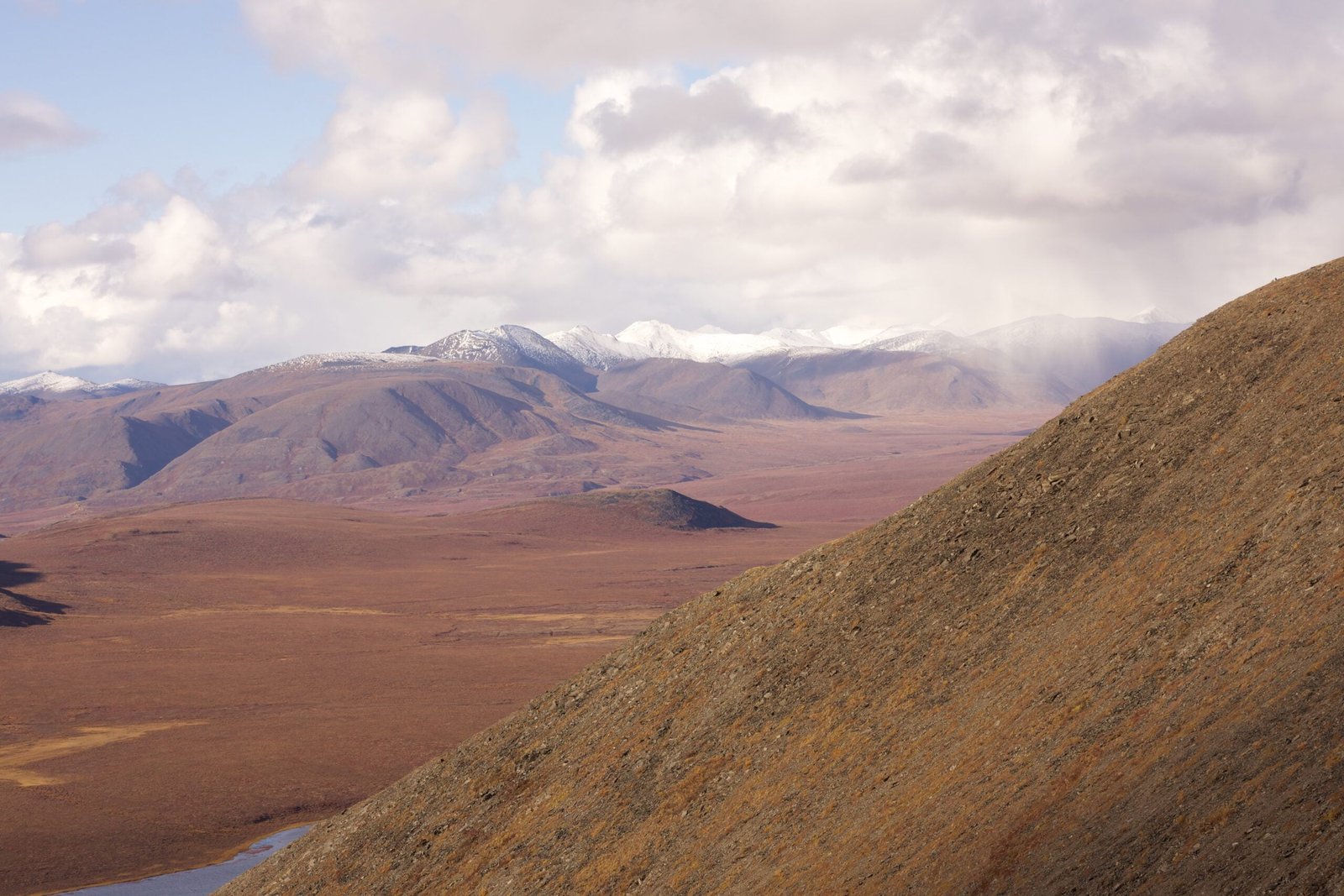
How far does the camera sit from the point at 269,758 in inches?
2579

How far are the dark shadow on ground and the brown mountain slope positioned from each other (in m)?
84.3

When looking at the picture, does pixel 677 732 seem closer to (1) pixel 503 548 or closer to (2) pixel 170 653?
(2) pixel 170 653

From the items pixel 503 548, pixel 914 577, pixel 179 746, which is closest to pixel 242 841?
pixel 179 746

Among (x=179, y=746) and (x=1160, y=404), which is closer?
(x=1160, y=404)

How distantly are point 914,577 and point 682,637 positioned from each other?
24.9 ft

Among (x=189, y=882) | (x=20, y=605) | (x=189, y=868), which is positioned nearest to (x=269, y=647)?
(x=20, y=605)

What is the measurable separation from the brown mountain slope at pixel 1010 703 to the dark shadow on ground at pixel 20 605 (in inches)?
3319

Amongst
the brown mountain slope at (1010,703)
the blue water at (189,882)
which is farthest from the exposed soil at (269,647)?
the brown mountain slope at (1010,703)

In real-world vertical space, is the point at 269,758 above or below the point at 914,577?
below

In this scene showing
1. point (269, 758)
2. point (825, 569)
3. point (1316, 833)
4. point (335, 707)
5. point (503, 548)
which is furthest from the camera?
point (503, 548)

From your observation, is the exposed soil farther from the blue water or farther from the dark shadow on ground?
the blue water

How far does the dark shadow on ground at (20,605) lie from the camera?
108438mm

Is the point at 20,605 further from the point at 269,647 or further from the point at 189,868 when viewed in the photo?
the point at 189,868

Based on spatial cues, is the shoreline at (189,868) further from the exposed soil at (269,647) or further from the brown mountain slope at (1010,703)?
the brown mountain slope at (1010,703)
